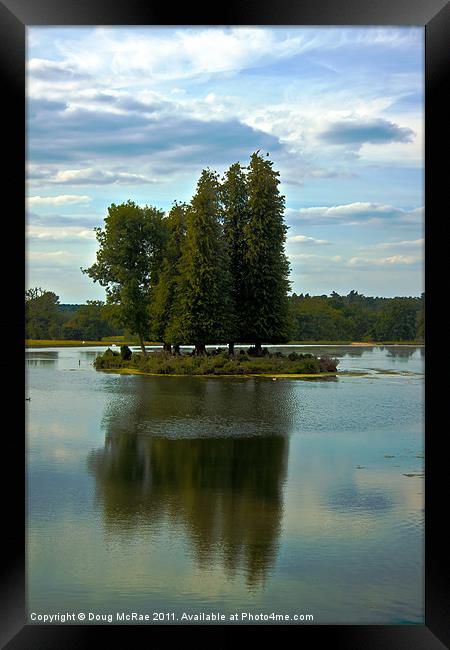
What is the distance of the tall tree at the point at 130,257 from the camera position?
2275cm

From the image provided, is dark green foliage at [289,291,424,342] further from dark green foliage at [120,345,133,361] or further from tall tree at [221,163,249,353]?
dark green foliage at [120,345,133,361]

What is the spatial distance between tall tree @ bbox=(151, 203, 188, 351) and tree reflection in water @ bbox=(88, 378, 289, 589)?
975 centimetres

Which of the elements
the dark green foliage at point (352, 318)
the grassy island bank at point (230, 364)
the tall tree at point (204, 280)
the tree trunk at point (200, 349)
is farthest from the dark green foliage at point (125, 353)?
the dark green foliage at point (352, 318)

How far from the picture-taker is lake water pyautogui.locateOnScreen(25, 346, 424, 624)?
4.75 m

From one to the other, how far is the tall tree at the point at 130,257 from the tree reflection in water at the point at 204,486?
10781 mm

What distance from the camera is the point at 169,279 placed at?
22031mm

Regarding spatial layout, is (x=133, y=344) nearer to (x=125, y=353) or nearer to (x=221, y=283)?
(x=125, y=353)

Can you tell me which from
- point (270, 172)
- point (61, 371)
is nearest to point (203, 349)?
point (61, 371)

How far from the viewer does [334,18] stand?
361 centimetres
